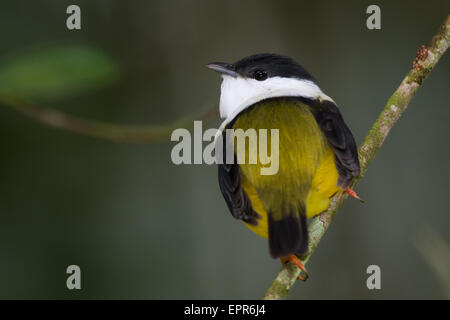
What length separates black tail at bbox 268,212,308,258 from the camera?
2.15 m

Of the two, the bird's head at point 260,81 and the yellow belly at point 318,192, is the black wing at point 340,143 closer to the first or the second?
the yellow belly at point 318,192

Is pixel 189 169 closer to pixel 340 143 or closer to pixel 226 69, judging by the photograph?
pixel 226 69

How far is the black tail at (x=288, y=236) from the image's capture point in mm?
2148

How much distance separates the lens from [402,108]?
245 cm

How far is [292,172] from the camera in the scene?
2350 millimetres

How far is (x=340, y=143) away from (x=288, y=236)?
0.48 m

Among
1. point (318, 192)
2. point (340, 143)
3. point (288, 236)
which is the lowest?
point (288, 236)

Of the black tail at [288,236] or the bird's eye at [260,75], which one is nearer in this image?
the black tail at [288,236]

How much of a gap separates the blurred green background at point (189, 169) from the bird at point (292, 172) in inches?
66.4

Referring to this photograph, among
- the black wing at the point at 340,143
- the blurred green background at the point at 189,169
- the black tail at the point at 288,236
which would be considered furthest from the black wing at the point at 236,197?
the blurred green background at the point at 189,169

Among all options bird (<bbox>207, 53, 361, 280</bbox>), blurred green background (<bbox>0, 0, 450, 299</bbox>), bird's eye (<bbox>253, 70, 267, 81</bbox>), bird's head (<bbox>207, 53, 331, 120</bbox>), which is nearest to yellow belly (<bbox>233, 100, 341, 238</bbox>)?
bird (<bbox>207, 53, 361, 280</bbox>)

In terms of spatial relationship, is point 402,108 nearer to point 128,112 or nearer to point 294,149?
point 294,149

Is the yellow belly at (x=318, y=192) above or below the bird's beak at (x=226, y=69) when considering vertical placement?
below

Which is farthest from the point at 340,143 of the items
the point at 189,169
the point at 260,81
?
the point at 189,169
